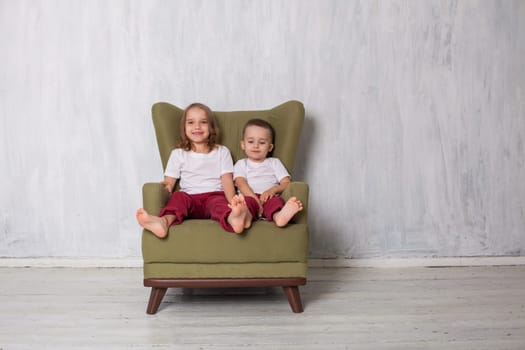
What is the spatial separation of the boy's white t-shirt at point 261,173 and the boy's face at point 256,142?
0.05 m

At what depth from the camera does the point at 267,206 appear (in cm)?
274

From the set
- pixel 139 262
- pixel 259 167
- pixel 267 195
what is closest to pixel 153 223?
pixel 267 195

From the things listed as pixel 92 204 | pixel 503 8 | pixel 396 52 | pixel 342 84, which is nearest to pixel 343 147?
pixel 342 84

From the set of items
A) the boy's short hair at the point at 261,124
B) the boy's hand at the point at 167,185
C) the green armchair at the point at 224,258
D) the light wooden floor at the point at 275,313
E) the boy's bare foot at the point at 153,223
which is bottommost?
the light wooden floor at the point at 275,313

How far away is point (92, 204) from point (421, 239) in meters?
2.07

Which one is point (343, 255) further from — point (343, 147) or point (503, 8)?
point (503, 8)

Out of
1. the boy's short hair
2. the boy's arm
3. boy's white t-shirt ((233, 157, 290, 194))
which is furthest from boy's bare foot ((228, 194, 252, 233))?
the boy's short hair

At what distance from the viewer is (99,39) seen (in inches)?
139

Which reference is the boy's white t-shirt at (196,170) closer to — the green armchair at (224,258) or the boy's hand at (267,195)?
the boy's hand at (267,195)

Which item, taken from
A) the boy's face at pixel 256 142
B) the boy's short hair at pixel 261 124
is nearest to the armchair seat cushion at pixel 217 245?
the boy's face at pixel 256 142

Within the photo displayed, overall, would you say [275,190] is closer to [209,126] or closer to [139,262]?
[209,126]

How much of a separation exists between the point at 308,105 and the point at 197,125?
81 centimetres

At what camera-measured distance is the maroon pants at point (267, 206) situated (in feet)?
8.79

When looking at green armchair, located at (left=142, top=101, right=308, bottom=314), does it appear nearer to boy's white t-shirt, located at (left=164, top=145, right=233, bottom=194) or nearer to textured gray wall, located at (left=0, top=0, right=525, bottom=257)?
boy's white t-shirt, located at (left=164, top=145, right=233, bottom=194)
